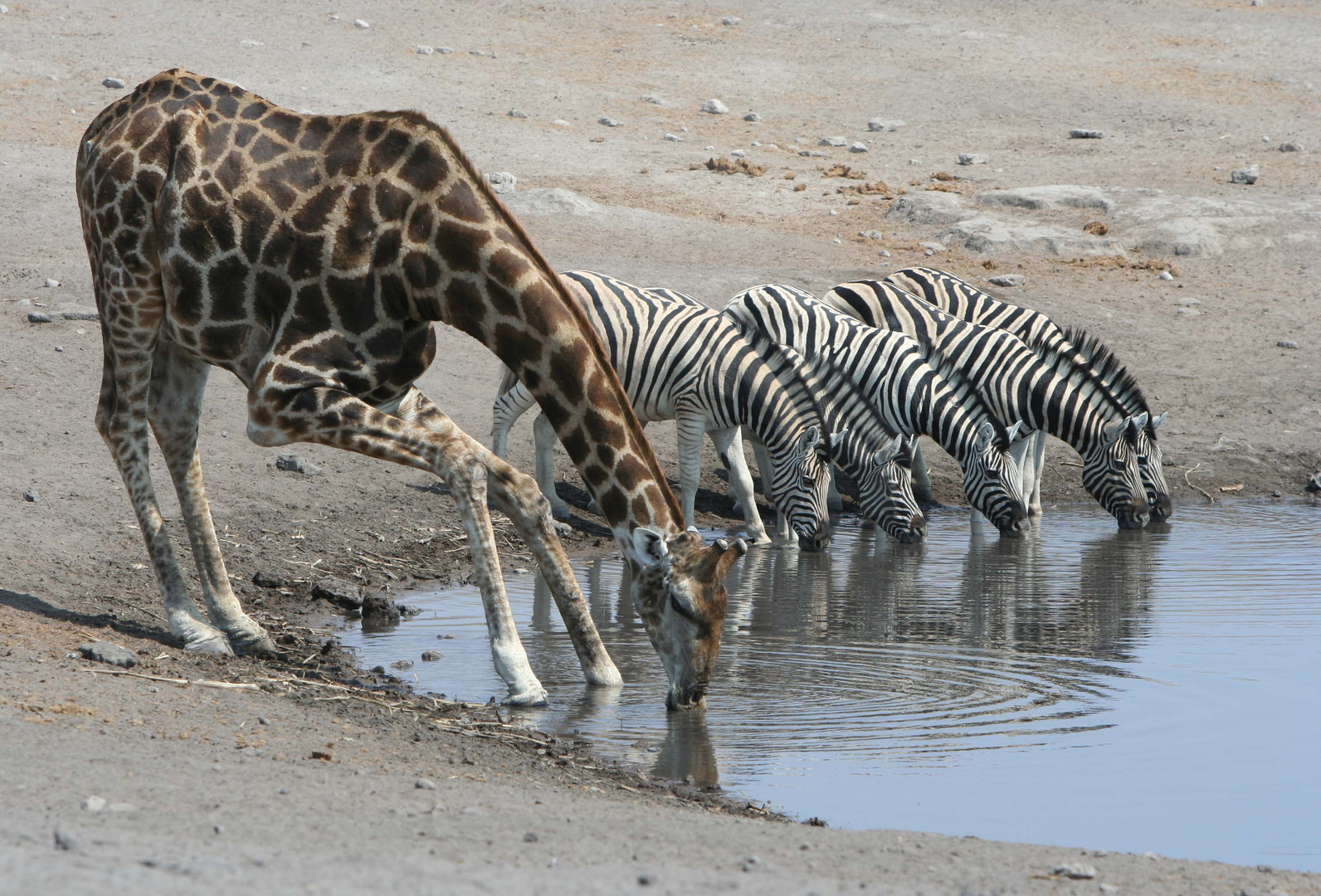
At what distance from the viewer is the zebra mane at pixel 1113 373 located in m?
12.1

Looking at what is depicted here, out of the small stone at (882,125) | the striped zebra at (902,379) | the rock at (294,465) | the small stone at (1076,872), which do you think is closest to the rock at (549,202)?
the striped zebra at (902,379)

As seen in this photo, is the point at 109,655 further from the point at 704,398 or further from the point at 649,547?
the point at 704,398

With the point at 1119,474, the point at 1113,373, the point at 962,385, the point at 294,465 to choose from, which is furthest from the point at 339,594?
the point at 1113,373

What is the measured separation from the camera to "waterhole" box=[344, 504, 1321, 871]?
5.15m

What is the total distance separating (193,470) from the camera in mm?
6930

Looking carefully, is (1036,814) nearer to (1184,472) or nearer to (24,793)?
(24,793)

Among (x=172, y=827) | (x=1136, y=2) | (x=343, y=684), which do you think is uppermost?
(x=1136, y=2)

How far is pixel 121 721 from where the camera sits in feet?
16.1

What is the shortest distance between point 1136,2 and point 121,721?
89.7 feet

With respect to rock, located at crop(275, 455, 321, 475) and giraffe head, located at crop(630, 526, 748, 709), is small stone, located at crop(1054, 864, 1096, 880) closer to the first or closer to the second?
giraffe head, located at crop(630, 526, 748, 709)

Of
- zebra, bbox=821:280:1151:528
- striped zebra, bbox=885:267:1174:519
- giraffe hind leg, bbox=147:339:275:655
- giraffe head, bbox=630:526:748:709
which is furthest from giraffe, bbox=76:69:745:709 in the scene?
striped zebra, bbox=885:267:1174:519

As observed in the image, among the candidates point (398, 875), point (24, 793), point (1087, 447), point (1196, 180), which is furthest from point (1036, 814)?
point (1196, 180)

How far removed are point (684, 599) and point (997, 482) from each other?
5.66m

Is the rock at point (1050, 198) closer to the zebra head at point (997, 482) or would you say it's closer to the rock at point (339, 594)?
the zebra head at point (997, 482)
